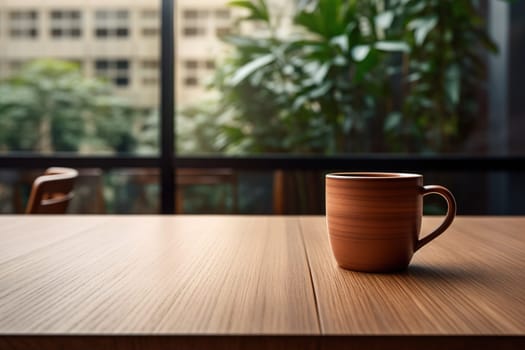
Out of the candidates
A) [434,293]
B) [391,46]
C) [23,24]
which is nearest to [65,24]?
[23,24]

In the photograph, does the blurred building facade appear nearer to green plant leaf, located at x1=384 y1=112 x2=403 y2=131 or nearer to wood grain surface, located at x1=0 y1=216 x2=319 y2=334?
green plant leaf, located at x1=384 y1=112 x2=403 y2=131

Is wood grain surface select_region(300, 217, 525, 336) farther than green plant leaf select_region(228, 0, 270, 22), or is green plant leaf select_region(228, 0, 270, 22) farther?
green plant leaf select_region(228, 0, 270, 22)

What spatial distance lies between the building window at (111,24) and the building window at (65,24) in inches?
3.2

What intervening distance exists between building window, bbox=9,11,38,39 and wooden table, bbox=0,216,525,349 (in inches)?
69.7

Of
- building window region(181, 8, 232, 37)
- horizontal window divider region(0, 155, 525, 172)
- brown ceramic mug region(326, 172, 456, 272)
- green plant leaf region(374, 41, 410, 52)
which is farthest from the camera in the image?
building window region(181, 8, 232, 37)

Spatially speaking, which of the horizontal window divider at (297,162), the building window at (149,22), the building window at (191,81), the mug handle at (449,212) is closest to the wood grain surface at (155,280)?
the mug handle at (449,212)

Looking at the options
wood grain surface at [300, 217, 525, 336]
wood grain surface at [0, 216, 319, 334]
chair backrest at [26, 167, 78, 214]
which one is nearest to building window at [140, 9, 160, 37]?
chair backrest at [26, 167, 78, 214]

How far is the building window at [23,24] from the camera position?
7.27 feet

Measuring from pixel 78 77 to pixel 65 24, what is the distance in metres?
0.23

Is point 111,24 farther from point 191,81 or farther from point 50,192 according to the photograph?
point 50,192

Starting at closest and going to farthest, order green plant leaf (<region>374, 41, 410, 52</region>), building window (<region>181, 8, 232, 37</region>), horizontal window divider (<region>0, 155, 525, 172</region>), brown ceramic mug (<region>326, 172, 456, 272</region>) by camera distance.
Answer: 1. brown ceramic mug (<region>326, 172, 456, 272</region>)
2. horizontal window divider (<region>0, 155, 525, 172</region>)
3. green plant leaf (<region>374, 41, 410, 52</region>)
4. building window (<region>181, 8, 232, 37</region>)

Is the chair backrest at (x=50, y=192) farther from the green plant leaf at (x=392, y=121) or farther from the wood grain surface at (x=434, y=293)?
the green plant leaf at (x=392, y=121)

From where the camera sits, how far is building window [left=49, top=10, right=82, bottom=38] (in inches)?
87.6

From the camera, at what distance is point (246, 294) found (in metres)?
0.45
